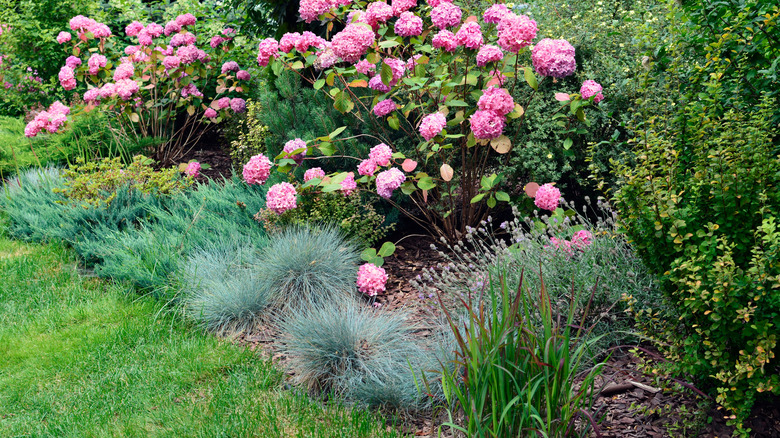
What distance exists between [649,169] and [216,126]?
5.76 m

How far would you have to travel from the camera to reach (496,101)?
3607mm

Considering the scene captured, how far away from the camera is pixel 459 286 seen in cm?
342

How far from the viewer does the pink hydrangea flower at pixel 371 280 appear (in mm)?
3760

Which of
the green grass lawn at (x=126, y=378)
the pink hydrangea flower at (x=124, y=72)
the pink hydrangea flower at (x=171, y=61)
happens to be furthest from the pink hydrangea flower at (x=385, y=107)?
the pink hydrangea flower at (x=124, y=72)

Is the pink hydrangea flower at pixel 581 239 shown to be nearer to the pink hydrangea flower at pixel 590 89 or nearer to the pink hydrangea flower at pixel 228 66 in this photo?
the pink hydrangea flower at pixel 590 89

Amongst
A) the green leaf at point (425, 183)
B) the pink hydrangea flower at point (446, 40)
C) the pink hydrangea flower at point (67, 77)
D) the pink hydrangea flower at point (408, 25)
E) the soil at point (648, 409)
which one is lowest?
the soil at point (648, 409)

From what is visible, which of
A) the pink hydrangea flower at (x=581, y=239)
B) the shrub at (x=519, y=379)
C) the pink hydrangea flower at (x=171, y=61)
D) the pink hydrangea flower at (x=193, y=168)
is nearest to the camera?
the shrub at (x=519, y=379)

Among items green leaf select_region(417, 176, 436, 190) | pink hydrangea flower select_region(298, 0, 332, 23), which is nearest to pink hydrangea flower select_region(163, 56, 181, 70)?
pink hydrangea flower select_region(298, 0, 332, 23)

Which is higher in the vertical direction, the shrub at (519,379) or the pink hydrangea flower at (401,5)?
the pink hydrangea flower at (401,5)

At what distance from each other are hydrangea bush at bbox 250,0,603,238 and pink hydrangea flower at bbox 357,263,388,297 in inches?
20.1

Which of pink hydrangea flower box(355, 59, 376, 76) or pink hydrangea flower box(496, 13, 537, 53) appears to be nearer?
pink hydrangea flower box(496, 13, 537, 53)

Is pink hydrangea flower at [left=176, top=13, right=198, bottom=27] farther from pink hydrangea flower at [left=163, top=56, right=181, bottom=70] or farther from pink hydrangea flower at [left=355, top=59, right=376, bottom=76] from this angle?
pink hydrangea flower at [left=355, top=59, right=376, bottom=76]

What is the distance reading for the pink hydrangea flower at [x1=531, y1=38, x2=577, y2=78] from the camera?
3.62 m

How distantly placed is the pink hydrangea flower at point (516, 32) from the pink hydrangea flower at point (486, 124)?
41cm
